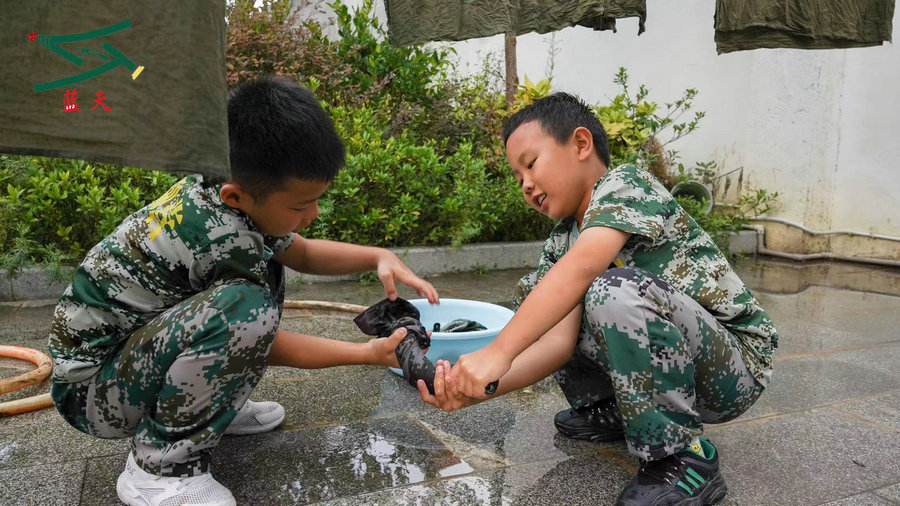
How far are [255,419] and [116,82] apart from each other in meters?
1.50

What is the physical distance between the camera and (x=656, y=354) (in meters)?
1.66

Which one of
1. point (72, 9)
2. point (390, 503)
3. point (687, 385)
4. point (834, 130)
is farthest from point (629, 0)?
point (834, 130)

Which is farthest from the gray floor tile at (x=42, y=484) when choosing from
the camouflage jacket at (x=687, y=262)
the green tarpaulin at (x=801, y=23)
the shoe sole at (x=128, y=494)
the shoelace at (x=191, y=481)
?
the green tarpaulin at (x=801, y=23)

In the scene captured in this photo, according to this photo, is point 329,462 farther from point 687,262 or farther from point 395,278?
point 687,262

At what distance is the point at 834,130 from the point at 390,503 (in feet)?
17.8

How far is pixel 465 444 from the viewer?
208 cm

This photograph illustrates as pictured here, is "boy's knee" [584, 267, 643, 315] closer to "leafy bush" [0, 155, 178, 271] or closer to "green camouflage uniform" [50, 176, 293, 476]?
"green camouflage uniform" [50, 176, 293, 476]

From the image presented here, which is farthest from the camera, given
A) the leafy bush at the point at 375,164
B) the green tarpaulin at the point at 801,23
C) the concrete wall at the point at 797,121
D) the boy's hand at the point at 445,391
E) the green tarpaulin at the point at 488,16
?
the concrete wall at the point at 797,121

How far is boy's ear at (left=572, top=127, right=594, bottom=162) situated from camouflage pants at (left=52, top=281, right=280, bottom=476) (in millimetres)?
978

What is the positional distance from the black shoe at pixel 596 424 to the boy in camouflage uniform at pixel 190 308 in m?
0.99

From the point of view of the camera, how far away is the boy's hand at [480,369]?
160 centimetres

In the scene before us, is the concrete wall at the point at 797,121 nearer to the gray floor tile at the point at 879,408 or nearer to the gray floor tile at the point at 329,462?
the gray floor tile at the point at 879,408

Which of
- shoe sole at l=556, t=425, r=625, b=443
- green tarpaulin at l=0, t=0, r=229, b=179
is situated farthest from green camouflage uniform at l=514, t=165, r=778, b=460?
green tarpaulin at l=0, t=0, r=229, b=179

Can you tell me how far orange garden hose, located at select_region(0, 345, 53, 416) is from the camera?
2.23 meters
